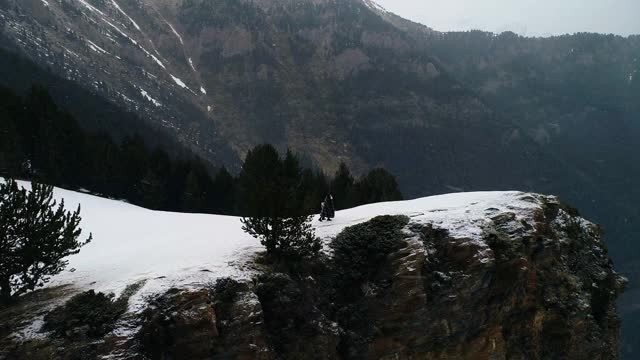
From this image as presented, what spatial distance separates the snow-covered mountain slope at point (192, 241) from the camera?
21.4 meters

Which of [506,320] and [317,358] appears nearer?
[317,358]

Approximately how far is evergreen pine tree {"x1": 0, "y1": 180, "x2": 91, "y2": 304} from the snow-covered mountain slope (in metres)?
1.65

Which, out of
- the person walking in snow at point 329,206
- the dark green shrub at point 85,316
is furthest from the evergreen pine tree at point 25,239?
the person walking in snow at point 329,206

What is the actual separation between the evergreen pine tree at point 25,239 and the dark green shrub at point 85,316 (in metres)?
2.32

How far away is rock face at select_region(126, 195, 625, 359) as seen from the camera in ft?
66.3

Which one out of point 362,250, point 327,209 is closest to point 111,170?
point 327,209

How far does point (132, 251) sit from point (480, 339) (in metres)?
18.9

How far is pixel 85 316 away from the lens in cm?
1877

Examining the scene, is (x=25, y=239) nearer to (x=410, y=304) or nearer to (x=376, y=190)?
(x=410, y=304)

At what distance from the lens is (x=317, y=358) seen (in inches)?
872

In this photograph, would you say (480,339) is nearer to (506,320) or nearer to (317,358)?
(506,320)

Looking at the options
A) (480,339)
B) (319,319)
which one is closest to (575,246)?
(480,339)

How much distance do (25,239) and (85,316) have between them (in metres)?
4.21

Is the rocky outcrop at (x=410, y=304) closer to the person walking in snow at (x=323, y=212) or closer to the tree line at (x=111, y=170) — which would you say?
the person walking in snow at (x=323, y=212)
